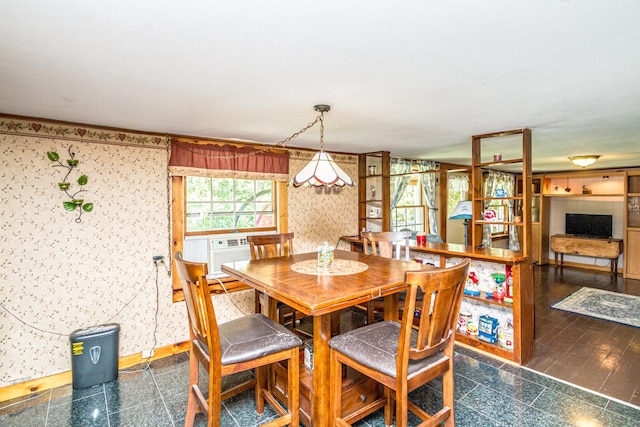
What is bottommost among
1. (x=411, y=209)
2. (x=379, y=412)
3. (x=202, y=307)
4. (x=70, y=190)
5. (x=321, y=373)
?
(x=379, y=412)

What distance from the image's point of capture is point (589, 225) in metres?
6.50

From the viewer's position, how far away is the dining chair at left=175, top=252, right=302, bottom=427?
162 cm

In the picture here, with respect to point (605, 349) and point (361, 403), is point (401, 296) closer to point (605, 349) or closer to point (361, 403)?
point (361, 403)

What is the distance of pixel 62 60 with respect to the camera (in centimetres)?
154

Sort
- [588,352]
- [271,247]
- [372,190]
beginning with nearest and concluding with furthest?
[588,352]
[271,247]
[372,190]

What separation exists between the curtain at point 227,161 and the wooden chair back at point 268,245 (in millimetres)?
802

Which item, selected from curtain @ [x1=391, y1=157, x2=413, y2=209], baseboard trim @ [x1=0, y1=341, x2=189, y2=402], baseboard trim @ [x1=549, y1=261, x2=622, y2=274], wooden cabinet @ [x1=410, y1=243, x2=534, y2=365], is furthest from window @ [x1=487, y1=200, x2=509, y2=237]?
baseboard trim @ [x1=0, y1=341, x2=189, y2=402]

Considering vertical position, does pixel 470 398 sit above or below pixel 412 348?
below

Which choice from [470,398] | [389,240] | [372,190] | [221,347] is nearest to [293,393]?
[221,347]

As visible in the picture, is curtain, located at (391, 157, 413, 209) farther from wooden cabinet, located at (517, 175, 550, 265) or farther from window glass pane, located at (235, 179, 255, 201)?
wooden cabinet, located at (517, 175, 550, 265)

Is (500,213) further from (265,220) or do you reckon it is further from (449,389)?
(449,389)

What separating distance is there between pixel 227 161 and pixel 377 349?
2491 mm

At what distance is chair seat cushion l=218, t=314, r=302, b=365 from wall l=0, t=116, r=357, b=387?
150 centimetres

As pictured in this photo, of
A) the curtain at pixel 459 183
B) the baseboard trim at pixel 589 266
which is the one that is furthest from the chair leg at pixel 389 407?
the baseboard trim at pixel 589 266
